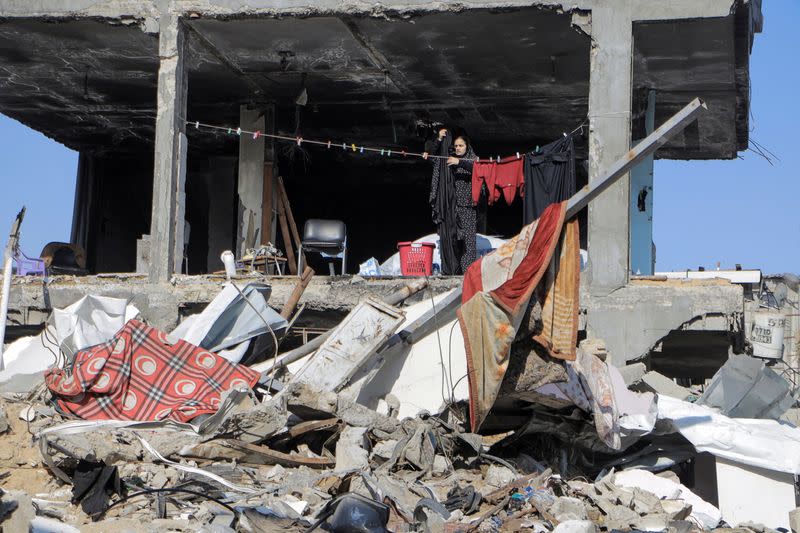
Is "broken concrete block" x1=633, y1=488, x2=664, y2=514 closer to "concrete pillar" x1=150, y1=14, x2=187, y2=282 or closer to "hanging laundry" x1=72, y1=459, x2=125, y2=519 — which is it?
"hanging laundry" x1=72, y1=459, x2=125, y2=519

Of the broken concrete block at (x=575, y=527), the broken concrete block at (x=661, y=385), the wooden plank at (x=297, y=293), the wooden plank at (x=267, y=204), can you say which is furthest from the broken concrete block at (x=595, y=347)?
the wooden plank at (x=267, y=204)

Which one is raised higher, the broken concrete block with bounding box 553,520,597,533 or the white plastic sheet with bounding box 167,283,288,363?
the white plastic sheet with bounding box 167,283,288,363

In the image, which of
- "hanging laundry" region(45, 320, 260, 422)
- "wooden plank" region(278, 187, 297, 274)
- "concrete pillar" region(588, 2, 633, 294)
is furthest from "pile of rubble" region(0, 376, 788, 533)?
"wooden plank" region(278, 187, 297, 274)

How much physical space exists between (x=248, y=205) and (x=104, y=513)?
819 cm

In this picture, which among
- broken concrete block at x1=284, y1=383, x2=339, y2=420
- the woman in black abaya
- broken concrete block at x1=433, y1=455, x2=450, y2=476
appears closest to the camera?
broken concrete block at x1=433, y1=455, x2=450, y2=476

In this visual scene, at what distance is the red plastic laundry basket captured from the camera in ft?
42.2

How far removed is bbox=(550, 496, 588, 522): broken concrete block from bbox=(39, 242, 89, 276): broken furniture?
30.1 ft

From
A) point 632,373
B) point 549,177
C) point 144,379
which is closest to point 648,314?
point 632,373

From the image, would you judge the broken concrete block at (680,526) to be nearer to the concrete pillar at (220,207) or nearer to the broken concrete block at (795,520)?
the broken concrete block at (795,520)

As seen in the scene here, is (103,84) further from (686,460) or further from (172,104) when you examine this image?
(686,460)

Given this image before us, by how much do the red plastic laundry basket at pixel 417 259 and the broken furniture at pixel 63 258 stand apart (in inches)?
206

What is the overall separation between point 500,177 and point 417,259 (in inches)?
55.1

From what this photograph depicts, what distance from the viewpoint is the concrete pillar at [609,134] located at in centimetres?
1117

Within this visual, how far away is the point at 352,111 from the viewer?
16406 millimetres
